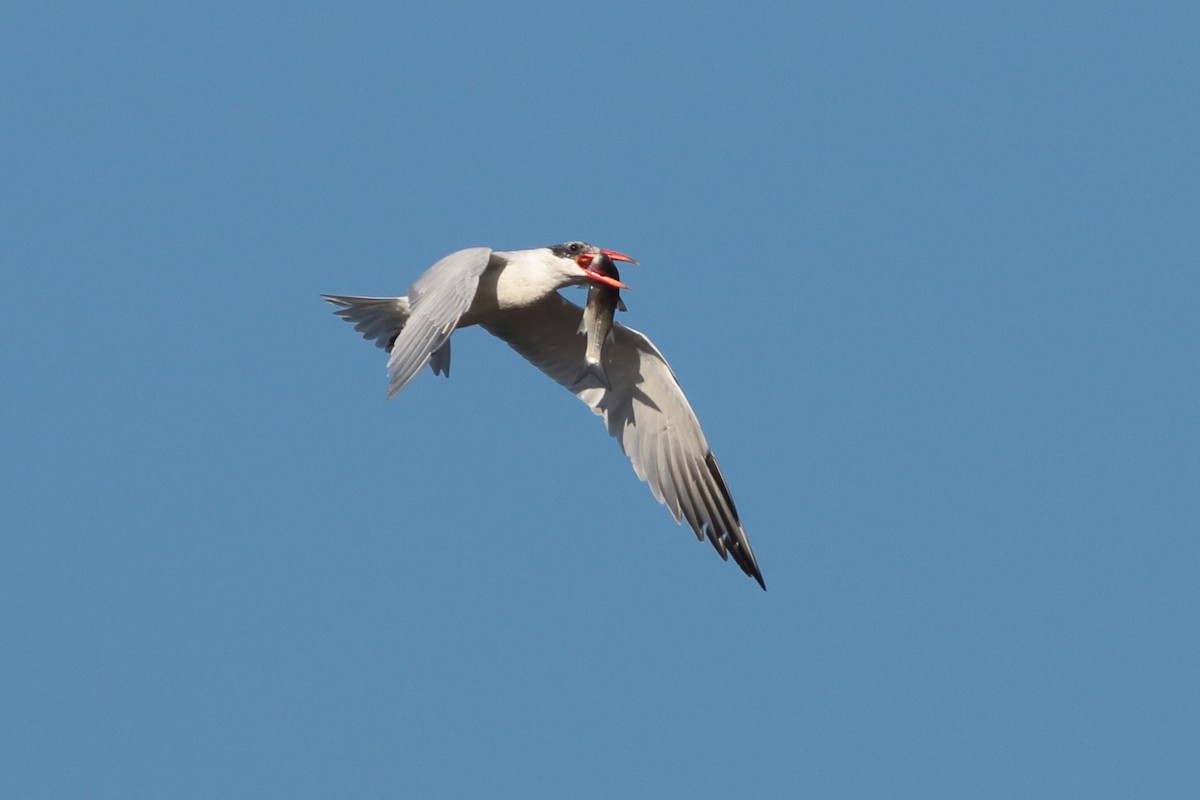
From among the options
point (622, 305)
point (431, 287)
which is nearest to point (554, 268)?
point (622, 305)

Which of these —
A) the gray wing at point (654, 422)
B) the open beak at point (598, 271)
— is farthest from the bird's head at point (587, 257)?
the gray wing at point (654, 422)

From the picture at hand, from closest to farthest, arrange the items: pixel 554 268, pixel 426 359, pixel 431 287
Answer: pixel 426 359, pixel 431 287, pixel 554 268

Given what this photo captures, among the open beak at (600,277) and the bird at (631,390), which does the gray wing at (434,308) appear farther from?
the bird at (631,390)

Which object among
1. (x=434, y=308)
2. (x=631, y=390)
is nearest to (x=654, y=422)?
(x=631, y=390)

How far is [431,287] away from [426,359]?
111cm

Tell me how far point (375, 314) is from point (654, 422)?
237 cm

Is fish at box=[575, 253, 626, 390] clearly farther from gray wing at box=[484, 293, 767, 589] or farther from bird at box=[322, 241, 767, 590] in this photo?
gray wing at box=[484, 293, 767, 589]

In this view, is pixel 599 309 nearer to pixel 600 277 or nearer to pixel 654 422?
pixel 600 277

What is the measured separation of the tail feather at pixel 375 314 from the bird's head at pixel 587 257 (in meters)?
1.33

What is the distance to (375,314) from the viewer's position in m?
12.3

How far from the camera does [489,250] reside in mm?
10914

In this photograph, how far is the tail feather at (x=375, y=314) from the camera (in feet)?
39.8

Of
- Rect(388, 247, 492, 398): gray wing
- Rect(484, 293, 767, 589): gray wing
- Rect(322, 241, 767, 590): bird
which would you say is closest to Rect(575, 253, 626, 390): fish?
Rect(322, 241, 767, 590): bird

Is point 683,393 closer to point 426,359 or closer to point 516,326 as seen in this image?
point 516,326
